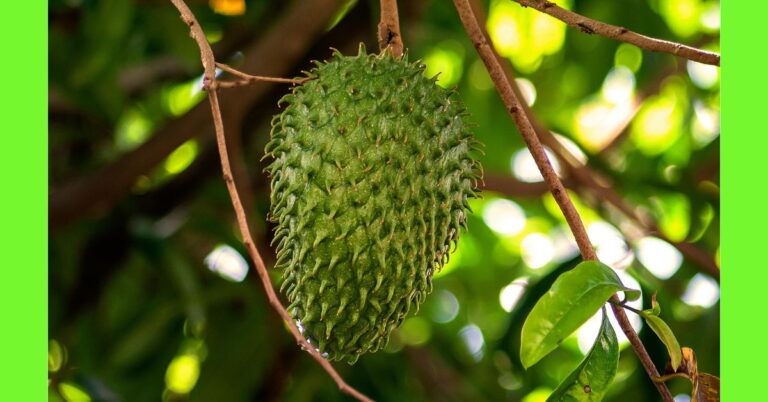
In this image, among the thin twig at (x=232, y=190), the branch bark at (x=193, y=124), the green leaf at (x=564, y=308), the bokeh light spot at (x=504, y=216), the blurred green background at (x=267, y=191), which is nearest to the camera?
the green leaf at (x=564, y=308)

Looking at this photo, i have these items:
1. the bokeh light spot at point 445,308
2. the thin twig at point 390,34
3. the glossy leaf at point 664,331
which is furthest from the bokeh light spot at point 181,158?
the glossy leaf at point 664,331

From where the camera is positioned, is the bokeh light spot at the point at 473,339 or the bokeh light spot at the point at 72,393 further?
the bokeh light spot at the point at 473,339

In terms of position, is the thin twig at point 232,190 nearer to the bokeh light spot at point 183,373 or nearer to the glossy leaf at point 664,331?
the glossy leaf at point 664,331

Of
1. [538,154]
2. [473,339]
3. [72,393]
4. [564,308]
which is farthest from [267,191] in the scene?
[564,308]

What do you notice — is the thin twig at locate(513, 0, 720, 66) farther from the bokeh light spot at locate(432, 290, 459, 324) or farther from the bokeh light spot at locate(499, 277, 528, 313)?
the bokeh light spot at locate(432, 290, 459, 324)

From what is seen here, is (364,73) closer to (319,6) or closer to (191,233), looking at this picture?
A: (319,6)

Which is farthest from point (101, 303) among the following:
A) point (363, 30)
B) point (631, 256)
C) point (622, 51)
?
point (622, 51)
